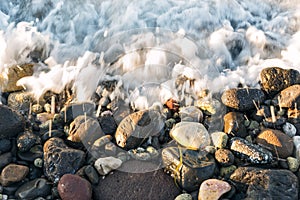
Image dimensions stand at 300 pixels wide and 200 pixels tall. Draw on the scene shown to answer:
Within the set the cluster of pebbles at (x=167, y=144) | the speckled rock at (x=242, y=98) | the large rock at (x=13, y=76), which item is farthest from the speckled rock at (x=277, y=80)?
the large rock at (x=13, y=76)

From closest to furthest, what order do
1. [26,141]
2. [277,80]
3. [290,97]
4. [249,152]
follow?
[249,152]
[26,141]
[290,97]
[277,80]

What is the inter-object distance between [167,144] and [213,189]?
0.60 meters

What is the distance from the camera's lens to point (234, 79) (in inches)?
150

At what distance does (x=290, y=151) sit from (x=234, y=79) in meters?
0.97

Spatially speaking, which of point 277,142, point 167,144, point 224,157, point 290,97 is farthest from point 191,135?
point 290,97

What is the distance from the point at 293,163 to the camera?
303 cm

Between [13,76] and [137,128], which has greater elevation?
[13,76]

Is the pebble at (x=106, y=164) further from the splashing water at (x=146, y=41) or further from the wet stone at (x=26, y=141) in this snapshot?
the splashing water at (x=146, y=41)

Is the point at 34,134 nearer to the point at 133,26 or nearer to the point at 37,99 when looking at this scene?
the point at 37,99

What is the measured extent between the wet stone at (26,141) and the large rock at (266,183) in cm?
166

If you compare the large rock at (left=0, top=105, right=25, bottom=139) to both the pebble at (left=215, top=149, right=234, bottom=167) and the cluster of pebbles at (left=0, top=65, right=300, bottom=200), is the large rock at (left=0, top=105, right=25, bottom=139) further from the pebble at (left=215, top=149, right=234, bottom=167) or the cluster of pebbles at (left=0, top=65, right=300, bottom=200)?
the pebble at (left=215, top=149, right=234, bottom=167)

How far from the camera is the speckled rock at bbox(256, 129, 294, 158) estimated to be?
313cm

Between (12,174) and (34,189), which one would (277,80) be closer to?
(34,189)

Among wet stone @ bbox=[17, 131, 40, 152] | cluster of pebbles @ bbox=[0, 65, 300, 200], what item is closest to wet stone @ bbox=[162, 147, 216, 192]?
cluster of pebbles @ bbox=[0, 65, 300, 200]
